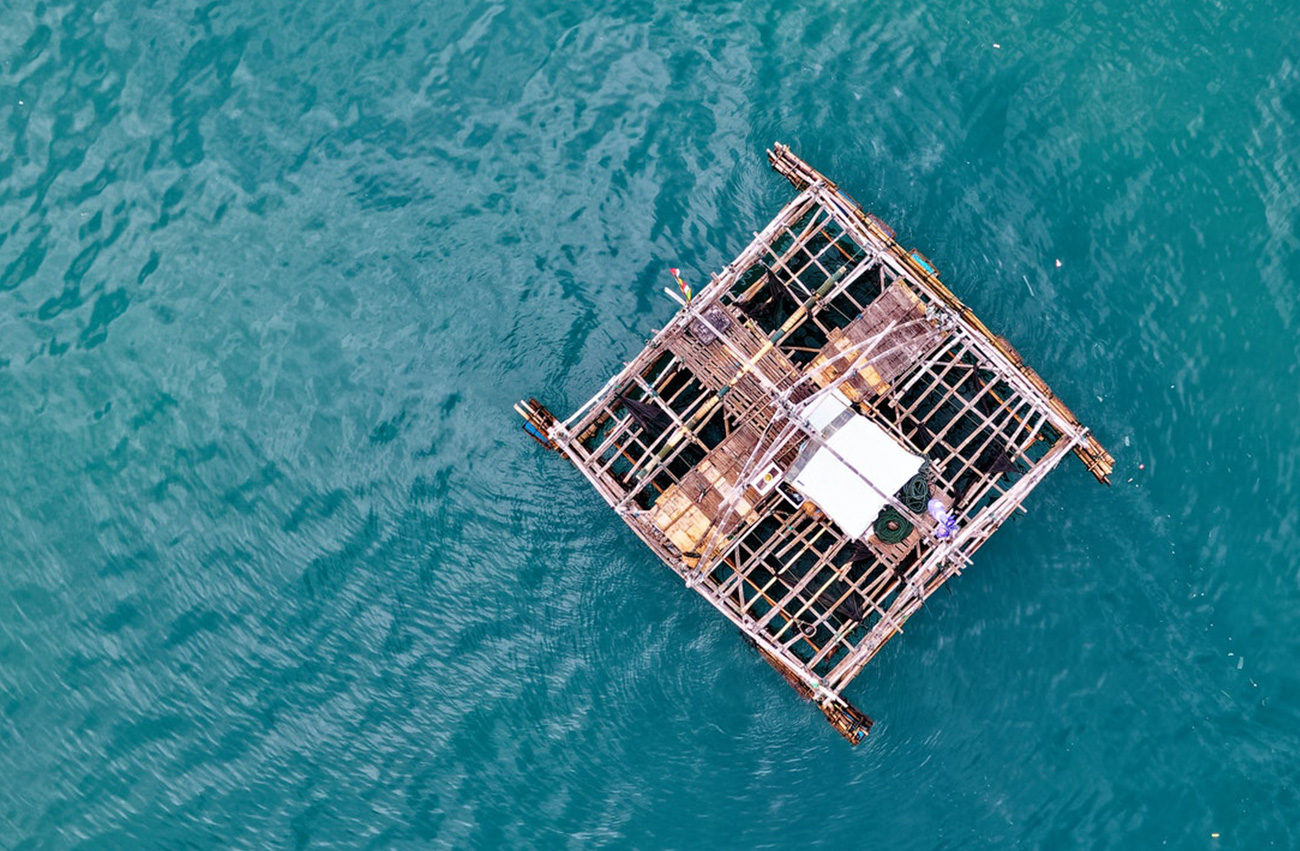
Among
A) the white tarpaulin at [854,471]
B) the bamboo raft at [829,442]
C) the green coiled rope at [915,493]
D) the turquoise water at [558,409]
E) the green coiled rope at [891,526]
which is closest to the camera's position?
the white tarpaulin at [854,471]

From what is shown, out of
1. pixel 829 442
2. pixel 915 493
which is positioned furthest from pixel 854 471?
pixel 915 493

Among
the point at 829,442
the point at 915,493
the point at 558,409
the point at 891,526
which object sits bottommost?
the point at 558,409

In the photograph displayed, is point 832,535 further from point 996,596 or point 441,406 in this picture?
point 441,406

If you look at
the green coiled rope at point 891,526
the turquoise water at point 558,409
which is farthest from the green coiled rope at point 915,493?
the turquoise water at point 558,409

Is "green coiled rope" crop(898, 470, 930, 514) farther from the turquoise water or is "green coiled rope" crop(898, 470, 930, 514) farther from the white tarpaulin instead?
the turquoise water

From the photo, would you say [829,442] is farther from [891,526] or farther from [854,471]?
[891,526]

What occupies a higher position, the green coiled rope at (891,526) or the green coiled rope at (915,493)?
the green coiled rope at (915,493)

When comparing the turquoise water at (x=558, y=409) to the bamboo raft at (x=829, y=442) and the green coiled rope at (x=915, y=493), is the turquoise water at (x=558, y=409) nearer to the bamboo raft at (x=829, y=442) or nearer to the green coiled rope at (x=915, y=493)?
the bamboo raft at (x=829, y=442)

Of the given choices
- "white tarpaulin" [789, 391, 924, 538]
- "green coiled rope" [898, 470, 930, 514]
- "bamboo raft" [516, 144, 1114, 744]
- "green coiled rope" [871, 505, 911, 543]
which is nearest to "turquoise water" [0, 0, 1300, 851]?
"bamboo raft" [516, 144, 1114, 744]
